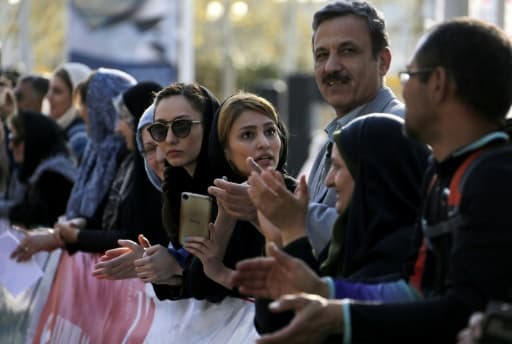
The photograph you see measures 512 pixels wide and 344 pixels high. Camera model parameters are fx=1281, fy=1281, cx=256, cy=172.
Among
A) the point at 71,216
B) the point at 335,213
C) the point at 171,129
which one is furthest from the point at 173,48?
the point at 335,213

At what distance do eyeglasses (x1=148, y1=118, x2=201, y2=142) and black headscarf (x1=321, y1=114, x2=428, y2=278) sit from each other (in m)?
2.27

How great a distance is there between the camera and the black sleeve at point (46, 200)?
9.29 meters

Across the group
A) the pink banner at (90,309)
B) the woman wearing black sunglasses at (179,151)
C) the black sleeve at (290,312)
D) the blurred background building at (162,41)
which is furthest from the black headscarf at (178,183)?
the blurred background building at (162,41)

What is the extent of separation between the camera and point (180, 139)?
600 centimetres

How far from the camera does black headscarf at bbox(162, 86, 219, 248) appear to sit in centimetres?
595

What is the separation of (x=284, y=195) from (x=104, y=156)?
4.40m

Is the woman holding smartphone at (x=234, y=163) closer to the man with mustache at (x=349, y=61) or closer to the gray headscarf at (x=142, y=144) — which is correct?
the man with mustache at (x=349, y=61)

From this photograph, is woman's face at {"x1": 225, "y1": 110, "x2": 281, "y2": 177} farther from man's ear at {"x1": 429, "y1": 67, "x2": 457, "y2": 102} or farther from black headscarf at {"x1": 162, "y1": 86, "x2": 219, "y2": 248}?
man's ear at {"x1": 429, "y1": 67, "x2": 457, "y2": 102}

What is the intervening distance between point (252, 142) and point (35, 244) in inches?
128

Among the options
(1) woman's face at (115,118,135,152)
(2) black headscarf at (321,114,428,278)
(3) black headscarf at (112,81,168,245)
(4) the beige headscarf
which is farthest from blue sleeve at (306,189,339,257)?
(4) the beige headscarf

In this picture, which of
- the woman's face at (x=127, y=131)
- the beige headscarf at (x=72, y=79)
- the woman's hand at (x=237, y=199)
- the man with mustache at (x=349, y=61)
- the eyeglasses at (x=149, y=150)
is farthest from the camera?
the beige headscarf at (x=72, y=79)

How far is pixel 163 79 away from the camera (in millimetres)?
18109

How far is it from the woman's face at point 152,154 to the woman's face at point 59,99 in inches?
170

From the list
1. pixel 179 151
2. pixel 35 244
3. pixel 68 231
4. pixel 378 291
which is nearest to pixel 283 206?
pixel 378 291
